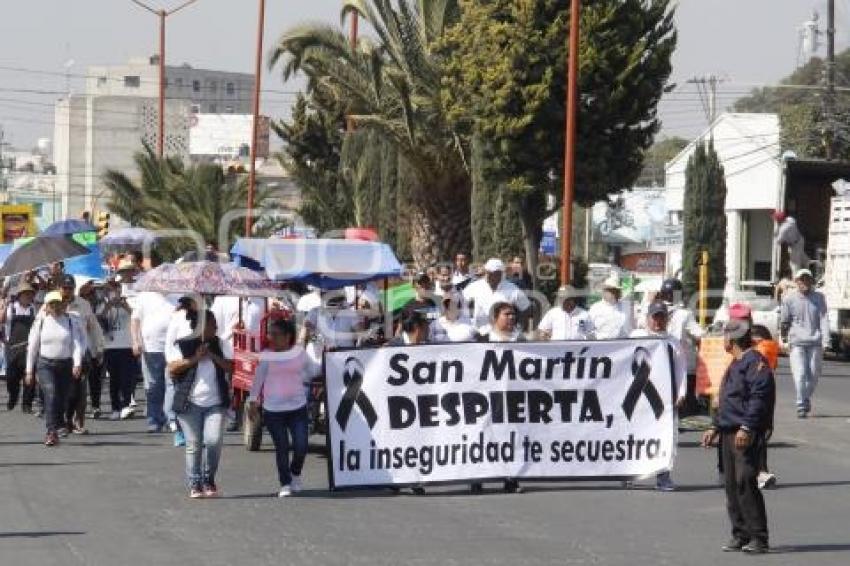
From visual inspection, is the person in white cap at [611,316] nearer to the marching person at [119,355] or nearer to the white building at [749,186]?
the marching person at [119,355]

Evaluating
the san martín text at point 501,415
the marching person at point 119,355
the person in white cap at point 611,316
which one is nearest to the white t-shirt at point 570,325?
the person in white cap at point 611,316

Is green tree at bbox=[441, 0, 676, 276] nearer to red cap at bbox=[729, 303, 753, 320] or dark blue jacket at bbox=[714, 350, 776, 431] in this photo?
red cap at bbox=[729, 303, 753, 320]

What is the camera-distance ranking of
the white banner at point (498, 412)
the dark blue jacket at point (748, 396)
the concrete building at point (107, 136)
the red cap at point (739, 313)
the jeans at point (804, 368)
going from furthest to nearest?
the concrete building at point (107, 136)
the jeans at point (804, 368)
the white banner at point (498, 412)
the red cap at point (739, 313)
the dark blue jacket at point (748, 396)

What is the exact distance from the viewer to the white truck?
114ft

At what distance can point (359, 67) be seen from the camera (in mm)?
37844

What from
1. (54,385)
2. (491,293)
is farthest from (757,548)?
(491,293)

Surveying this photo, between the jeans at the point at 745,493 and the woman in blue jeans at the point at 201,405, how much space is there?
4269 millimetres

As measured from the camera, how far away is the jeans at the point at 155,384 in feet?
65.5

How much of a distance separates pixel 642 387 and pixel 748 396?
3.08 metres

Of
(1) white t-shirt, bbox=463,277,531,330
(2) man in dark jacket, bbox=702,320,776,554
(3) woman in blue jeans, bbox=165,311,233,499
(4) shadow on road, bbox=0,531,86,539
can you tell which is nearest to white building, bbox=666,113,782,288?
(1) white t-shirt, bbox=463,277,531,330

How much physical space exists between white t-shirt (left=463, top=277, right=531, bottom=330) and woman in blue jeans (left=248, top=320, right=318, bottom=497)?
5916 mm

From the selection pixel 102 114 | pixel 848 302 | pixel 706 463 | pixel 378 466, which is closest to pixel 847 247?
pixel 848 302

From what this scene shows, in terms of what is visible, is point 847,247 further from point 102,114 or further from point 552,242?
point 102,114

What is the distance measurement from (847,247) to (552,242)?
3838cm
